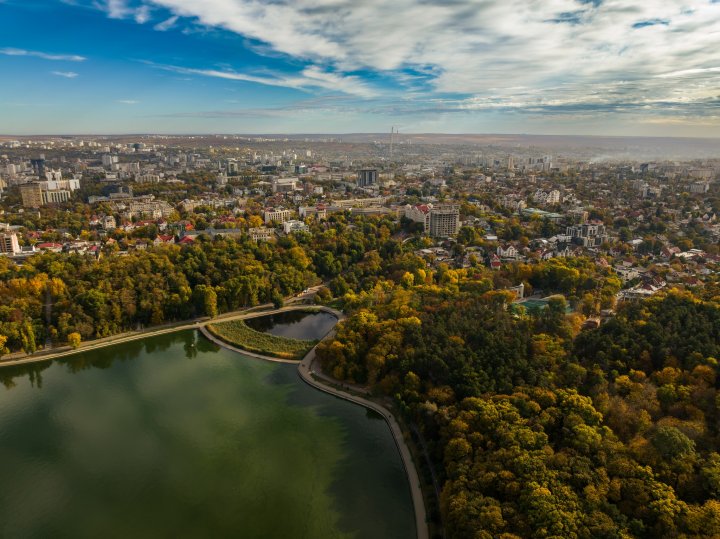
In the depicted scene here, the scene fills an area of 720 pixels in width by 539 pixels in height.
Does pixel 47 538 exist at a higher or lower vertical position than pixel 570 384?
lower

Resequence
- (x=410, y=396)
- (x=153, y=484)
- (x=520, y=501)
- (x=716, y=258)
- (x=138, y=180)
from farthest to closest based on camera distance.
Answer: (x=138, y=180), (x=716, y=258), (x=410, y=396), (x=153, y=484), (x=520, y=501)

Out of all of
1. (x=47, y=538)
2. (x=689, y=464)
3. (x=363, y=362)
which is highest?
(x=689, y=464)

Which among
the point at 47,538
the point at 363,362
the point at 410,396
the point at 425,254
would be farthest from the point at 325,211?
the point at 47,538

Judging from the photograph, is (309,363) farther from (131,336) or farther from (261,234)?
(261,234)

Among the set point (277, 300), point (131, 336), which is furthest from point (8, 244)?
point (277, 300)

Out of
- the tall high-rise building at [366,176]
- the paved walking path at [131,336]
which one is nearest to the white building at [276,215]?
the paved walking path at [131,336]

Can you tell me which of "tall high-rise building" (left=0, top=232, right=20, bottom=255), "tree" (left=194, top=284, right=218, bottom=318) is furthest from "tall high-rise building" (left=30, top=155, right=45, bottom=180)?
"tree" (left=194, top=284, right=218, bottom=318)

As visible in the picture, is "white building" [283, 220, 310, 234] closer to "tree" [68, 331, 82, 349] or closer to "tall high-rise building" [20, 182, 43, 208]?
"tree" [68, 331, 82, 349]

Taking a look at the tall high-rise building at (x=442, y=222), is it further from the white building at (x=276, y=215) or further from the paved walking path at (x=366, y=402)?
the paved walking path at (x=366, y=402)

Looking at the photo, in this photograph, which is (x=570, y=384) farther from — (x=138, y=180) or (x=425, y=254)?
(x=138, y=180)
